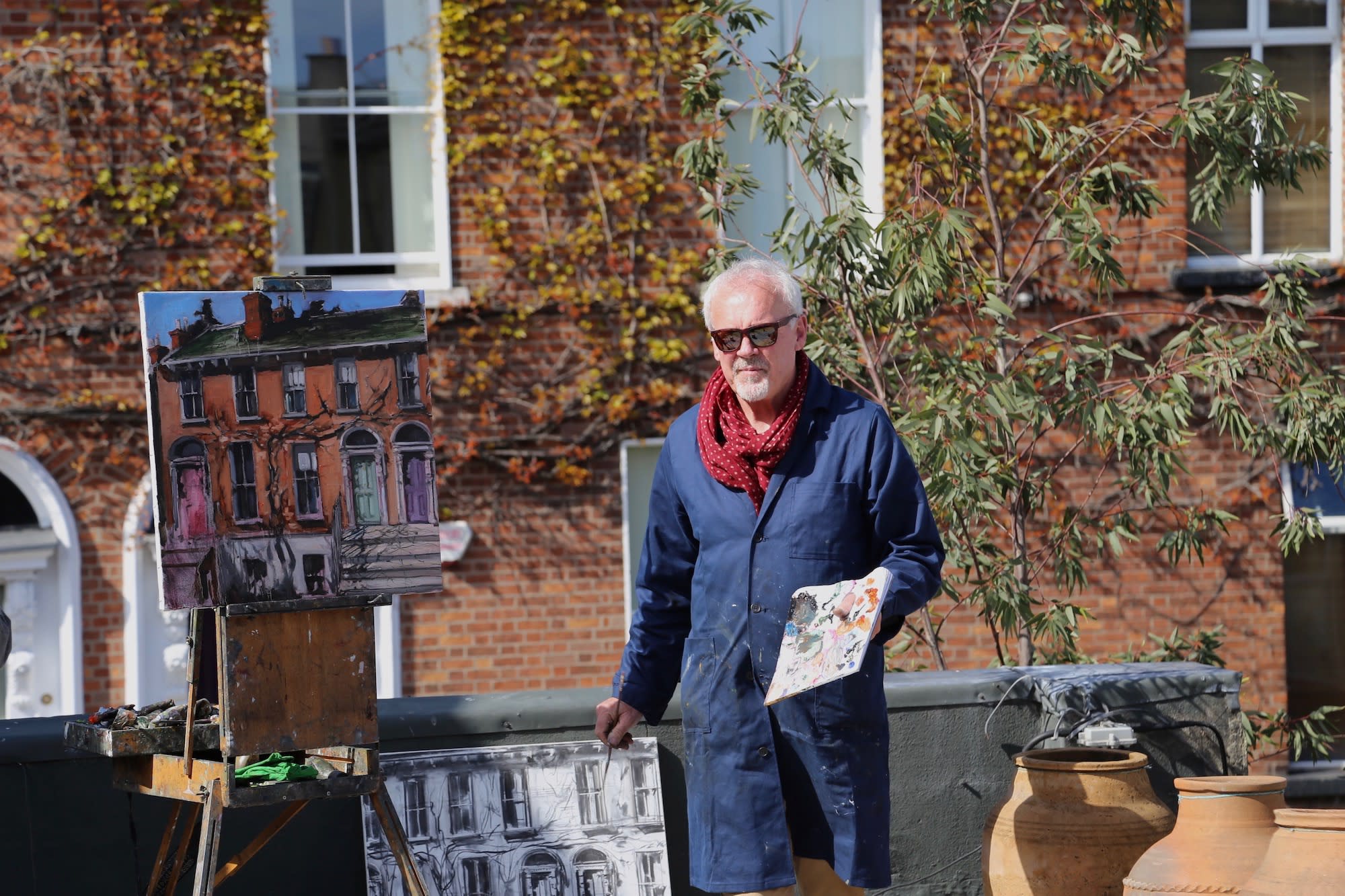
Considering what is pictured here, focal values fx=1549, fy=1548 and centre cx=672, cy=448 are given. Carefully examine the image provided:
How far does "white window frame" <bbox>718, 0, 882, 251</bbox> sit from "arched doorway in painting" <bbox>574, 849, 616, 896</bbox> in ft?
16.4

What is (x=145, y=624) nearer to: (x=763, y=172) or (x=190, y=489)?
(x=763, y=172)

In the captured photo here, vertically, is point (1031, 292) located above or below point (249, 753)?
above

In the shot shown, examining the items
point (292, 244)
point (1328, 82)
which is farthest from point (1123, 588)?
point (292, 244)

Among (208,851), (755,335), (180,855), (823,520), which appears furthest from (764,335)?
(180,855)

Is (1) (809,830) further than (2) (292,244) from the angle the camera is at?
No

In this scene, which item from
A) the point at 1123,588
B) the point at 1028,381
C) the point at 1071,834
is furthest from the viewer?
the point at 1123,588

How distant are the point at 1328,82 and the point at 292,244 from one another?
6092 millimetres

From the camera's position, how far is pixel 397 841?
12.6 feet

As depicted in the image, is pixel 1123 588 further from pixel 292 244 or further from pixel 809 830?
pixel 809 830

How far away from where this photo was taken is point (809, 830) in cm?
340

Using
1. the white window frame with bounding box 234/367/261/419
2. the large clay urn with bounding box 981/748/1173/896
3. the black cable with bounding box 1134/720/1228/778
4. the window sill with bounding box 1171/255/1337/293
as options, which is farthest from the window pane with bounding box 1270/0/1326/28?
the white window frame with bounding box 234/367/261/419

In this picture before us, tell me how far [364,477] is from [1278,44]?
710cm

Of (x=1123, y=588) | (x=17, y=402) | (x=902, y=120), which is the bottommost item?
(x=1123, y=588)

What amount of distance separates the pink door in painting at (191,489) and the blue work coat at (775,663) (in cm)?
123
